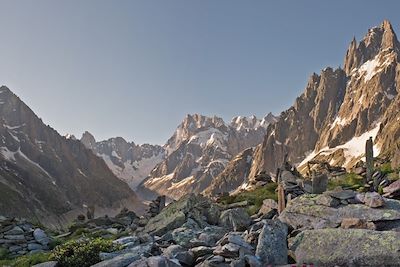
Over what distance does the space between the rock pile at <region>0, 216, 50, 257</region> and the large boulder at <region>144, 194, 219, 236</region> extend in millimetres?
7564

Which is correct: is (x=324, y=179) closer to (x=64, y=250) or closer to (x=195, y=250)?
(x=195, y=250)

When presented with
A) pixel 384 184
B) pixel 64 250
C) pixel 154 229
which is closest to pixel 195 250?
pixel 64 250

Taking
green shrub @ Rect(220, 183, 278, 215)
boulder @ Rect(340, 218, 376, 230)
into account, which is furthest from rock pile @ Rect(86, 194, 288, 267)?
Result: green shrub @ Rect(220, 183, 278, 215)

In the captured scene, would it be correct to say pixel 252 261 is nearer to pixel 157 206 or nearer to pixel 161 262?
pixel 161 262

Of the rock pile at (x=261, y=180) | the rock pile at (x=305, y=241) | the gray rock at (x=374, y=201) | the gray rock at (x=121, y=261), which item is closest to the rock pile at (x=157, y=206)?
the rock pile at (x=261, y=180)

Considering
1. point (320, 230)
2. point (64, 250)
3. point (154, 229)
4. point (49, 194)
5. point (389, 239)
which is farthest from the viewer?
point (49, 194)

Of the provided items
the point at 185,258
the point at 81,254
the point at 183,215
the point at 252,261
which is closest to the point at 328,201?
the point at 252,261

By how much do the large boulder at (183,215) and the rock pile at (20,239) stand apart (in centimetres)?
756

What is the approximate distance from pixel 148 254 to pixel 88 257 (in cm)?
250

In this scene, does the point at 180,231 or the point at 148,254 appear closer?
the point at 148,254

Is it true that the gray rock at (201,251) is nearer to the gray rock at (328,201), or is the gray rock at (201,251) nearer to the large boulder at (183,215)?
the gray rock at (328,201)

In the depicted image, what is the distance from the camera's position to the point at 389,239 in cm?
1211

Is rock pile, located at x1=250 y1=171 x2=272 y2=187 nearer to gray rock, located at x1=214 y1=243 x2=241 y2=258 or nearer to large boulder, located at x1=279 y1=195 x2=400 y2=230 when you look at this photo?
large boulder, located at x1=279 y1=195 x2=400 y2=230

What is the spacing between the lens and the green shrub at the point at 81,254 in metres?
15.8
